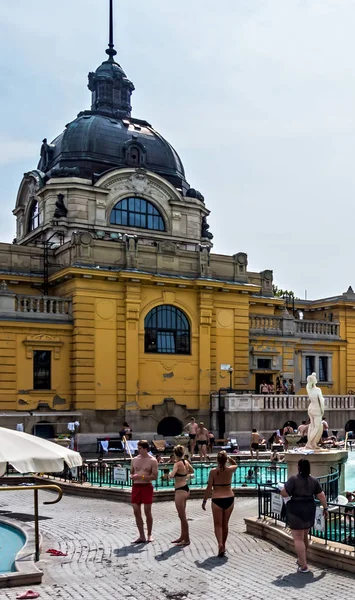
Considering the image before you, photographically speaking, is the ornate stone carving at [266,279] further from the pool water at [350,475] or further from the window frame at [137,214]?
the pool water at [350,475]

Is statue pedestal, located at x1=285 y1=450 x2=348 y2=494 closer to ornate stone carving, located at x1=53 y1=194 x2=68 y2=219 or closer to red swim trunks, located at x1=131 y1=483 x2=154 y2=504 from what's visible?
red swim trunks, located at x1=131 y1=483 x2=154 y2=504

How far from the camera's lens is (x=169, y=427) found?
35.0 metres

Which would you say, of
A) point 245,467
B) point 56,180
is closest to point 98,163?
point 56,180

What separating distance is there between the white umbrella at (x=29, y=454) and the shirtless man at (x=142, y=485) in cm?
173

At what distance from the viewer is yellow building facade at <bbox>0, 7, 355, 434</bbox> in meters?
32.7

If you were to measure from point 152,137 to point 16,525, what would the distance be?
33900 mm

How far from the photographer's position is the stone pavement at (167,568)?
31.3 feet

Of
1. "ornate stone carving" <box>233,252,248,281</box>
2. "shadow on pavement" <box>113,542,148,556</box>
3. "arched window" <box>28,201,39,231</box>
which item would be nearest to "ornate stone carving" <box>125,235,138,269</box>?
"ornate stone carving" <box>233,252,248,281</box>

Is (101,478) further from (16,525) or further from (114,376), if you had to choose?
(114,376)

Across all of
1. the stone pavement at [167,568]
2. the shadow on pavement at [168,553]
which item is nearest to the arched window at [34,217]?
the stone pavement at [167,568]

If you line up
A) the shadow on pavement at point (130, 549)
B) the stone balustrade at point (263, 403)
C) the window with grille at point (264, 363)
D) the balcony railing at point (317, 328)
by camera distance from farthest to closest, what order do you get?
the balcony railing at point (317, 328) → the window with grille at point (264, 363) → the stone balustrade at point (263, 403) → the shadow on pavement at point (130, 549)

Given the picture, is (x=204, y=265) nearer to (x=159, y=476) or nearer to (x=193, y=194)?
(x=193, y=194)

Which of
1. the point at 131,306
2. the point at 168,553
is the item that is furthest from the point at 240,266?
the point at 168,553

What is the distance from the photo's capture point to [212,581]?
33.0 feet
